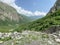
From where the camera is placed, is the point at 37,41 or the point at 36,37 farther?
the point at 36,37

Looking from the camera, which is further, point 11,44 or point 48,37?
point 48,37

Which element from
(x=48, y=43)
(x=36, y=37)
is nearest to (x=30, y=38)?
(x=36, y=37)

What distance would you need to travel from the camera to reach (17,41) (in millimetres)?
18938

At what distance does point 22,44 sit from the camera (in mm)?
18141

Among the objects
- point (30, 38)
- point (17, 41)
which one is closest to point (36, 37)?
point (30, 38)

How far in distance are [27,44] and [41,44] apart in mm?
1274

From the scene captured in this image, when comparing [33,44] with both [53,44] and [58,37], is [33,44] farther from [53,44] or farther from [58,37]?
[58,37]

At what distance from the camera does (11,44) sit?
60.2ft

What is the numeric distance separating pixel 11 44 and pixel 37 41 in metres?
2.42

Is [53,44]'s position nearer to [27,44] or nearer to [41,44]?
[41,44]

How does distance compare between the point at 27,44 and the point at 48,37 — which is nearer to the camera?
the point at 27,44

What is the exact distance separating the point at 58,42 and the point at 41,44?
192 centimetres

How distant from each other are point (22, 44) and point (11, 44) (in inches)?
41.2

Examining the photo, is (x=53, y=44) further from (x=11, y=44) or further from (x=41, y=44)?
(x=11, y=44)
